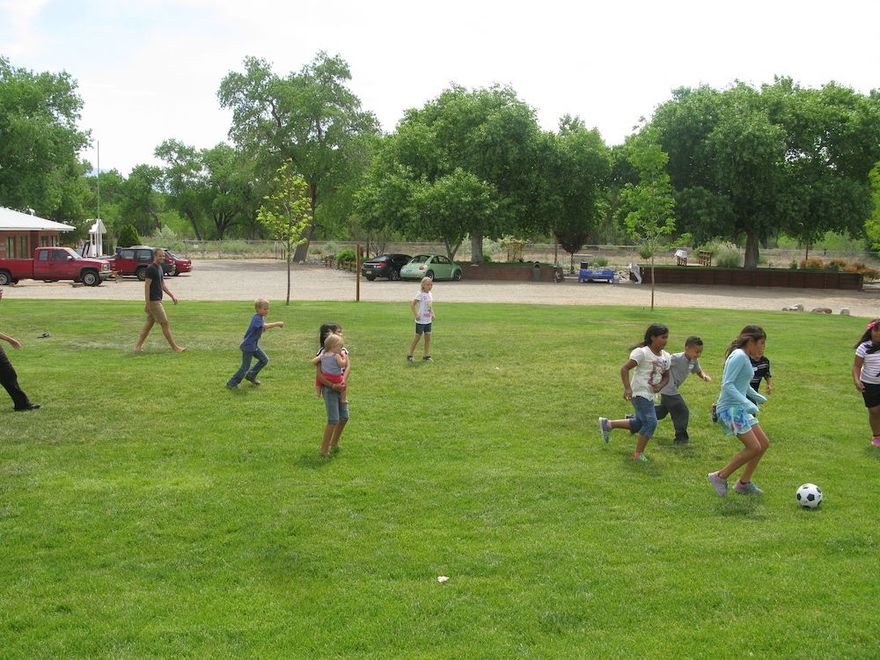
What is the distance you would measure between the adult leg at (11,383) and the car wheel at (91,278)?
26.4 m

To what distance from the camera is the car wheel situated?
1393 inches

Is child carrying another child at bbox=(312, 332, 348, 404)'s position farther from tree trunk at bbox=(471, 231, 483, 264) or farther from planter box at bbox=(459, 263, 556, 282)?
tree trunk at bbox=(471, 231, 483, 264)

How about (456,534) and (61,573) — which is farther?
(456,534)

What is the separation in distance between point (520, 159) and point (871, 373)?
37234 mm

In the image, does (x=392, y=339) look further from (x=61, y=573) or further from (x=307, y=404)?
(x=61, y=573)

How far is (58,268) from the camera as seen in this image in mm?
35688

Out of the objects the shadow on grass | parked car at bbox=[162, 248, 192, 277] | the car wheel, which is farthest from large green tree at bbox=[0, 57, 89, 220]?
the shadow on grass

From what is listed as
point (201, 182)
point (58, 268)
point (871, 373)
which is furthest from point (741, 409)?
point (201, 182)

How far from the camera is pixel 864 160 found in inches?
1655

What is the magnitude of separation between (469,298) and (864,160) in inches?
936

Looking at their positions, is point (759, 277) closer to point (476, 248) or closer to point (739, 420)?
point (476, 248)

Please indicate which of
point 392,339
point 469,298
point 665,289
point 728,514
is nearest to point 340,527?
point 728,514

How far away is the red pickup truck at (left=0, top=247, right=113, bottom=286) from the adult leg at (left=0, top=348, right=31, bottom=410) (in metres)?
26.6

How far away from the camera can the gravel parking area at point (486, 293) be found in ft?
100
